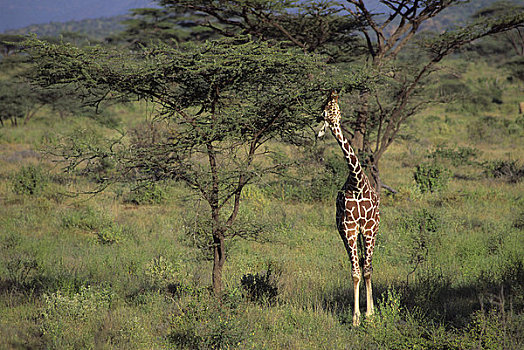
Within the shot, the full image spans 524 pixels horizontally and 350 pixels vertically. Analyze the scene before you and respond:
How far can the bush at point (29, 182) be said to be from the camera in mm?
13117

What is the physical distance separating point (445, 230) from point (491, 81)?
3460cm

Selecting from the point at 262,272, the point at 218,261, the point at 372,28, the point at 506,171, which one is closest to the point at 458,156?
the point at 506,171

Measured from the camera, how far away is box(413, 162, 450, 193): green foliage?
13141 mm

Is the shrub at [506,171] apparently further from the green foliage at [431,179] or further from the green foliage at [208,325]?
the green foliage at [208,325]

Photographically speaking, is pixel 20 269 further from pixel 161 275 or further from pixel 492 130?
pixel 492 130

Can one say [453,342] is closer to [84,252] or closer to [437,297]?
[437,297]

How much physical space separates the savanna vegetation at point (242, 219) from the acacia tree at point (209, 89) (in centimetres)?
3

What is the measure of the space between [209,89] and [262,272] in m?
3.38

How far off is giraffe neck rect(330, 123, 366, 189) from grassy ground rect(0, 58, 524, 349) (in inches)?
50.8

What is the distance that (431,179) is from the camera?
13.2 m

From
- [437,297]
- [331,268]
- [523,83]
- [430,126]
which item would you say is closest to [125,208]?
[331,268]

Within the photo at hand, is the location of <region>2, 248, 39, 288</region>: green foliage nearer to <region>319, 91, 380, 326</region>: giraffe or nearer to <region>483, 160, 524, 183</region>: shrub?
<region>319, 91, 380, 326</region>: giraffe

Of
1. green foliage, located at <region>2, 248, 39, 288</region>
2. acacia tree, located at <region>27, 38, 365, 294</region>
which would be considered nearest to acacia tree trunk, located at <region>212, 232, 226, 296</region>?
acacia tree, located at <region>27, 38, 365, 294</region>

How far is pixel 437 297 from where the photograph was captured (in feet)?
20.7
